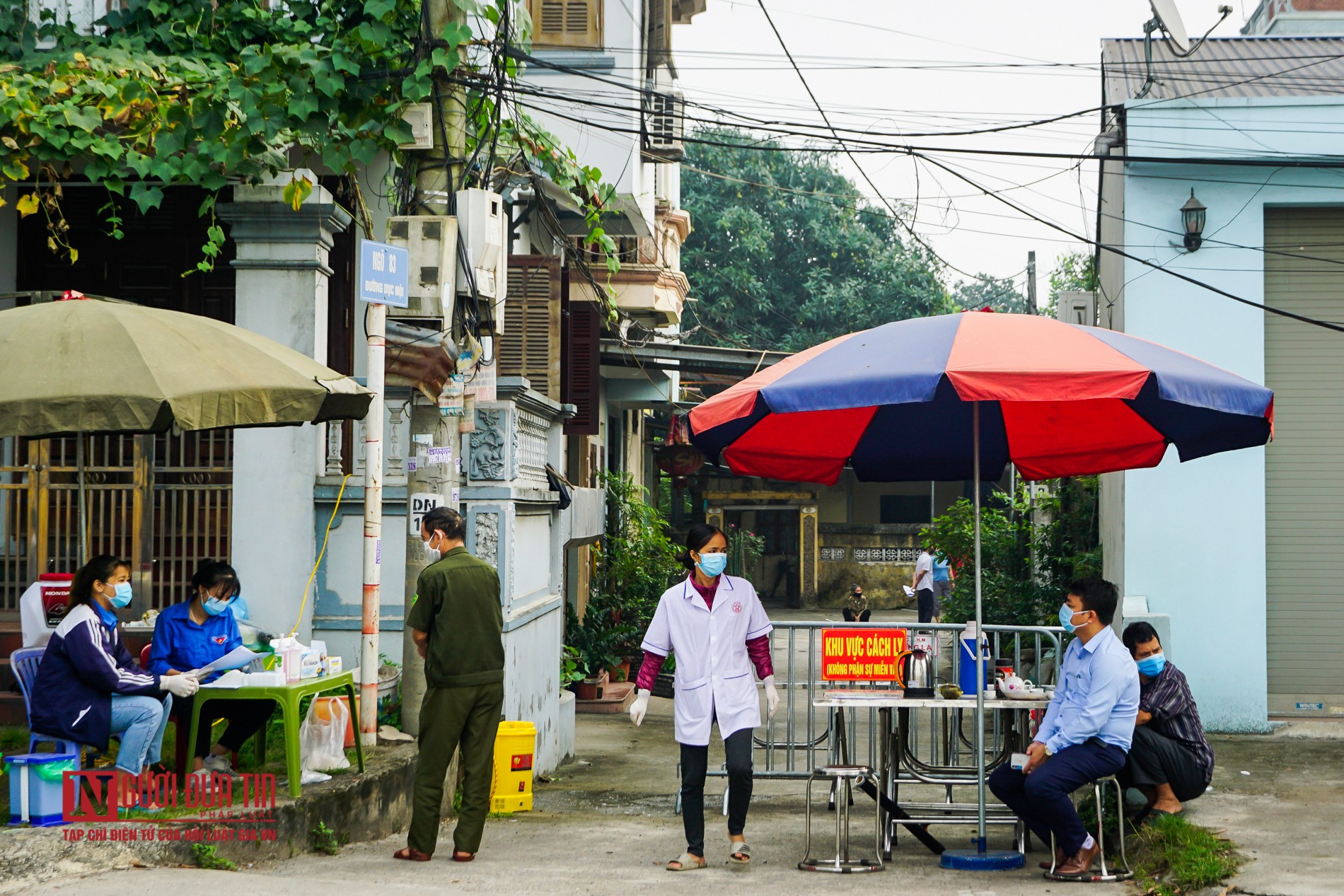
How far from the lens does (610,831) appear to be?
7.76 m

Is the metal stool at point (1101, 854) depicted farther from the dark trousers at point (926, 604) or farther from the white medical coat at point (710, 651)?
the dark trousers at point (926, 604)

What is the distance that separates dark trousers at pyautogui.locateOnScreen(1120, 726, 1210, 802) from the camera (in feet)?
21.8

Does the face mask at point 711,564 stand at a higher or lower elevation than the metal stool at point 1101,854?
higher

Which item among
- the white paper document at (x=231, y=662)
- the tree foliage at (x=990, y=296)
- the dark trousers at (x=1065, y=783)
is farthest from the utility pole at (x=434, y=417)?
the tree foliage at (x=990, y=296)

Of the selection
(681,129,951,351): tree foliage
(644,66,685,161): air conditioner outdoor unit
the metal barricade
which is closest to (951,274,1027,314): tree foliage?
(681,129,951,351): tree foliage

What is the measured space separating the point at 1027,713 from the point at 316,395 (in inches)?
177

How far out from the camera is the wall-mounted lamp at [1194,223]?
10.7 meters

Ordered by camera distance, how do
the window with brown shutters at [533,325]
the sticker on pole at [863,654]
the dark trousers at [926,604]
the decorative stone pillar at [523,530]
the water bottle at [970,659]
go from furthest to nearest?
1. the dark trousers at [926,604]
2. the window with brown shutters at [533,325]
3. the decorative stone pillar at [523,530]
4. the sticker on pole at [863,654]
5. the water bottle at [970,659]

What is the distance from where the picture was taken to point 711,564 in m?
6.63

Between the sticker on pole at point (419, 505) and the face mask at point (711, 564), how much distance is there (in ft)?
7.33

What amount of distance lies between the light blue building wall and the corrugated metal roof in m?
0.30

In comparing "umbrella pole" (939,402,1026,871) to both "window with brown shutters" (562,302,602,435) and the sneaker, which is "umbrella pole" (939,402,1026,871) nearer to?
the sneaker

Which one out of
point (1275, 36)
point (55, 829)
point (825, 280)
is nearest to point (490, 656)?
point (55, 829)

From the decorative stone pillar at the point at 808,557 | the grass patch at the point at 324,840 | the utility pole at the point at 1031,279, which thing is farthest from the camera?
the decorative stone pillar at the point at 808,557
